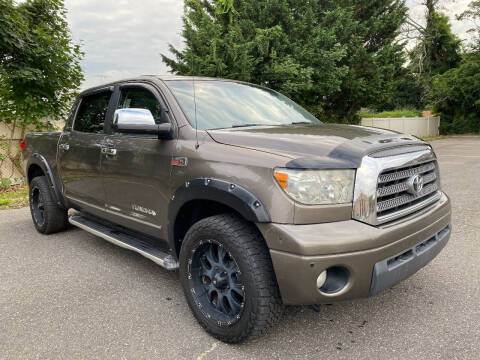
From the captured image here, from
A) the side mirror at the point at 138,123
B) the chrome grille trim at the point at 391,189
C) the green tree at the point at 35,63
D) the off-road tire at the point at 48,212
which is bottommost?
the off-road tire at the point at 48,212

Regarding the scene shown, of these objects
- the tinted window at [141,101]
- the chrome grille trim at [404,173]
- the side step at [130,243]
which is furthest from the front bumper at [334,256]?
the tinted window at [141,101]

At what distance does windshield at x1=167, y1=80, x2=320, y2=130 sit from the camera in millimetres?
2964

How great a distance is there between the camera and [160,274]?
3602 mm

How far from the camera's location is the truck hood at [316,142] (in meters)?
2.16

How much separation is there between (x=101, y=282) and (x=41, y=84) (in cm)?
694

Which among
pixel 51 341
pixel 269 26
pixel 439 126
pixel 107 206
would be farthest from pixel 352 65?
pixel 439 126

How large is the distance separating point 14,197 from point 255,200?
7.21m

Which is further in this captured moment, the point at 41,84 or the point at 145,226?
the point at 41,84

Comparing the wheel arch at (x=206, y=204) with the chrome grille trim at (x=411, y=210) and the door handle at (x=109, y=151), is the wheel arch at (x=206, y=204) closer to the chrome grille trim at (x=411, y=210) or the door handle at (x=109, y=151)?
the chrome grille trim at (x=411, y=210)

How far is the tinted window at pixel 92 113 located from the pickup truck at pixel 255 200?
10.3 inches

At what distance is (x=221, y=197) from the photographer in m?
2.36

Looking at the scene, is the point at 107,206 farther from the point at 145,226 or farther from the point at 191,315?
the point at 191,315

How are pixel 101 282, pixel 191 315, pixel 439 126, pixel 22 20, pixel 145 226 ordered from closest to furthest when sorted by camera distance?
1. pixel 191 315
2. pixel 145 226
3. pixel 101 282
4. pixel 22 20
5. pixel 439 126

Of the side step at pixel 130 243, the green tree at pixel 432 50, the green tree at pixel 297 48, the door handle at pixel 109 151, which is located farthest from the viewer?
the green tree at pixel 432 50
